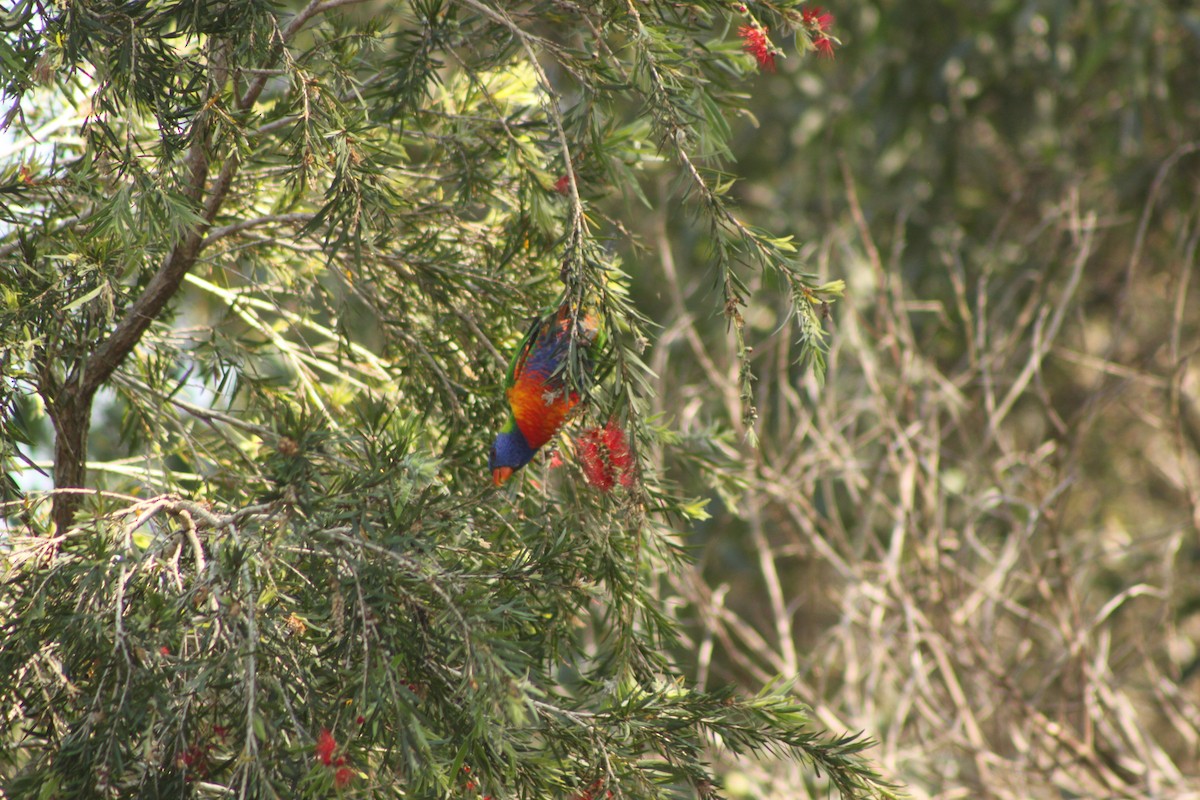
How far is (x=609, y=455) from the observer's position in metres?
1.49

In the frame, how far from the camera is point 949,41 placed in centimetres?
489

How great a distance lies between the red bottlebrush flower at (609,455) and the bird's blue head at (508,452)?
0.12 metres

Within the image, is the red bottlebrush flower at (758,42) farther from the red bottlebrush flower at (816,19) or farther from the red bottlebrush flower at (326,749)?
the red bottlebrush flower at (326,749)

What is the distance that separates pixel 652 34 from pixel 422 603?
84cm

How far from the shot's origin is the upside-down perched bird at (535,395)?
4.91 feet

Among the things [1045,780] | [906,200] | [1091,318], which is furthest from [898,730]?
[1091,318]

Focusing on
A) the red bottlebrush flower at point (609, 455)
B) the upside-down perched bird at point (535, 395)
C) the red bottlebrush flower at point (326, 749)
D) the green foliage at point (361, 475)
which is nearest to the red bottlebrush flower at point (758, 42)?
the green foliage at point (361, 475)

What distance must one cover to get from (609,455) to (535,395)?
0.16m

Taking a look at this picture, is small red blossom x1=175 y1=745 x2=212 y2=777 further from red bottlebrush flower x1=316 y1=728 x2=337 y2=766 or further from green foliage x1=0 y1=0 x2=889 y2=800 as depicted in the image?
red bottlebrush flower x1=316 y1=728 x2=337 y2=766

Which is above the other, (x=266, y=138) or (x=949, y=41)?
(x=266, y=138)

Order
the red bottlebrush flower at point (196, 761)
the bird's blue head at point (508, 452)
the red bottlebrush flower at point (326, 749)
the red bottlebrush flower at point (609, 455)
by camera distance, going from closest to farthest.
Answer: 1. the red bottlebrush flower at point (326, 749)
2. the red bottlebrush flower at point (196, 761)
3. the red bottlebrush flower at point (609, 455)
4. the bird's blue head at point (508, 452)

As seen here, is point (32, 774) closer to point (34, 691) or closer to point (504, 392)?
point (34, 691)

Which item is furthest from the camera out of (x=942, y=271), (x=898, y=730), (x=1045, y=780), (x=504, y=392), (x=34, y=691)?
(x=942, y=271)

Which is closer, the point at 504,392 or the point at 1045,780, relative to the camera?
the point at 504,392
